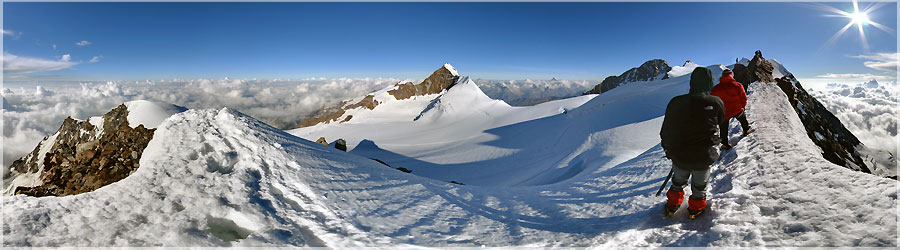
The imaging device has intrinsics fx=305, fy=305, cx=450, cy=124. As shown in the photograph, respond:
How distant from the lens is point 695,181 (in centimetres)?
367

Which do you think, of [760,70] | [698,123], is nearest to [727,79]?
[698,123]

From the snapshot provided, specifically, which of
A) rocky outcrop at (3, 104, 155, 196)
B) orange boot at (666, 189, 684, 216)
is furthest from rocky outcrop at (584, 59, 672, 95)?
rocky outcrop at (3, 104, 155, 196)

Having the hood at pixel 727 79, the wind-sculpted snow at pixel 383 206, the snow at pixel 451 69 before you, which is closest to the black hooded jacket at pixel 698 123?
the wind-sculpted snow at pixel 383 206

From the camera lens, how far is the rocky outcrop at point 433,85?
3541 inches

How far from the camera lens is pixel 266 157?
4.68m

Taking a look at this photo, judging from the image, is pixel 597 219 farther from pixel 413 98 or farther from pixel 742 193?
pixel 413 98

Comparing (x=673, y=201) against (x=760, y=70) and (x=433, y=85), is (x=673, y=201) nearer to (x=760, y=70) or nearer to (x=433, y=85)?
(x=760, y=70)

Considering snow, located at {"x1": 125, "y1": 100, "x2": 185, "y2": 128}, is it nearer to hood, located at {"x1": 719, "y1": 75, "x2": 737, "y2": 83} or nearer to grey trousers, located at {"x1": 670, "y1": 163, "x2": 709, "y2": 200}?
grey trousers, located at {"x1": 670, "y1": 163, "x2": 709, "y2": 200}

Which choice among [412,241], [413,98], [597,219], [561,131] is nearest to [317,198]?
[412,241]

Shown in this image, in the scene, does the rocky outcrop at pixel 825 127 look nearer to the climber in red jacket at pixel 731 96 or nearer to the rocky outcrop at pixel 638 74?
the climber in red jacket at pixel 731 96

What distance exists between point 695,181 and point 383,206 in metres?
4.12

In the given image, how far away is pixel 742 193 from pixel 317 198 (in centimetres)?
566

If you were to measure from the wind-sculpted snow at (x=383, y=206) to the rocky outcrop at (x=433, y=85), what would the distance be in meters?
84.0

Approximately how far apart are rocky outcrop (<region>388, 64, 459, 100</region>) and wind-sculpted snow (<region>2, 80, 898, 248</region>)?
8396cm
